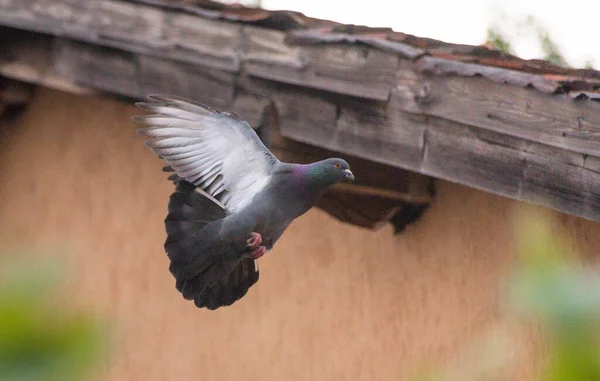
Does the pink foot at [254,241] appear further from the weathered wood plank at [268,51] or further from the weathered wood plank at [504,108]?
the weathered wood plank at [268,51]

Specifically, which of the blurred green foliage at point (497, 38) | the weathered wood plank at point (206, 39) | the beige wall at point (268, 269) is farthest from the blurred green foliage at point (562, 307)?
the blurred green foliage at point (497, 38)

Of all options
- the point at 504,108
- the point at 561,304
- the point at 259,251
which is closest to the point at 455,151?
the point at 504,108

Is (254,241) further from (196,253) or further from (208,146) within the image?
(208,146)

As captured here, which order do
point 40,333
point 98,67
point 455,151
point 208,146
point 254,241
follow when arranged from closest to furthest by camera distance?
point 40,333 < point 254,241 < point 208,146 < point 455,151 < point 98,67

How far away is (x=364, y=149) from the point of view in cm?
291

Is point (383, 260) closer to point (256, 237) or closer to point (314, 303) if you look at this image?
point (314, 303)

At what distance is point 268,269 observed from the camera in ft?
13.3

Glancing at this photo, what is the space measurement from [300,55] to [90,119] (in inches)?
75.5

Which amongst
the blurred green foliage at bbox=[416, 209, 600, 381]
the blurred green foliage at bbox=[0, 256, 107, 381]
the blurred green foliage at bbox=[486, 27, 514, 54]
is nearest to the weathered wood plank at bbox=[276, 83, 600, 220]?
the blurred green foliage at bbox=[416, 209, 600, 381]

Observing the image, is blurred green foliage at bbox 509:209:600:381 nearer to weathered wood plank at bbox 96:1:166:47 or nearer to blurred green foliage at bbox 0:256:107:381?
blurred green foliage at bbox 0:256:107:381

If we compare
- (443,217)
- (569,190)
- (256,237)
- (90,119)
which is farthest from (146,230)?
(569,190)

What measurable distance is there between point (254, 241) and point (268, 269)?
167cm

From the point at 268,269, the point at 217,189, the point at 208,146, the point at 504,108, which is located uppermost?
the point at 504,108

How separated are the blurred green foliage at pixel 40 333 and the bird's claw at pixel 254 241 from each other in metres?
1.81
